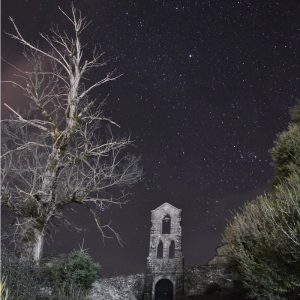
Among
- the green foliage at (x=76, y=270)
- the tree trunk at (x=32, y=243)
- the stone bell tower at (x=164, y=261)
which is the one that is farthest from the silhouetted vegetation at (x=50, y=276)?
the stone bell tower at (x=164, y=261)

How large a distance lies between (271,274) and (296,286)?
92 cm

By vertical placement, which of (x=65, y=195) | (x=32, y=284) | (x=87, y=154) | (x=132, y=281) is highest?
(x=132, y=281)

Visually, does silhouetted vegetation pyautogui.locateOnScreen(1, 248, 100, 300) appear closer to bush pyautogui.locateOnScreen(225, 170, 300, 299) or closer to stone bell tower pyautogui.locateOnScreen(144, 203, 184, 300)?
bush pyautogui.locateOnScreen(225, 170, 300, 299)

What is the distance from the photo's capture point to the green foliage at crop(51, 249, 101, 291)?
519 inches

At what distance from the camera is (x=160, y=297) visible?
32281 mm

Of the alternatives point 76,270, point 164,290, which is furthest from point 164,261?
point 76,270

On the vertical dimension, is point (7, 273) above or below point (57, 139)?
Answer: below

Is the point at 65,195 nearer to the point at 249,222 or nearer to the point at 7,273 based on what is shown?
the point at 7,273

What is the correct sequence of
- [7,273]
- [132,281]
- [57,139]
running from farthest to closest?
[132,281] → [57,139] → [7,273]

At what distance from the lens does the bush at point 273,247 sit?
12.4 m

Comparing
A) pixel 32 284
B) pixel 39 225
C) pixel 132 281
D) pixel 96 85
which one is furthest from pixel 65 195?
pixel 132 281

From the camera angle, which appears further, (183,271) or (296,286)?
(183,271)

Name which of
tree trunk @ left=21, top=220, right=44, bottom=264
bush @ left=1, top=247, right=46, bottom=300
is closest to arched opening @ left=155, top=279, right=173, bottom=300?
tree trunk @ left=21, top=220, right=44, bottom=264

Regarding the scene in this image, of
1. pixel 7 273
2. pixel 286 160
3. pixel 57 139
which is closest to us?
pixel 7 273
